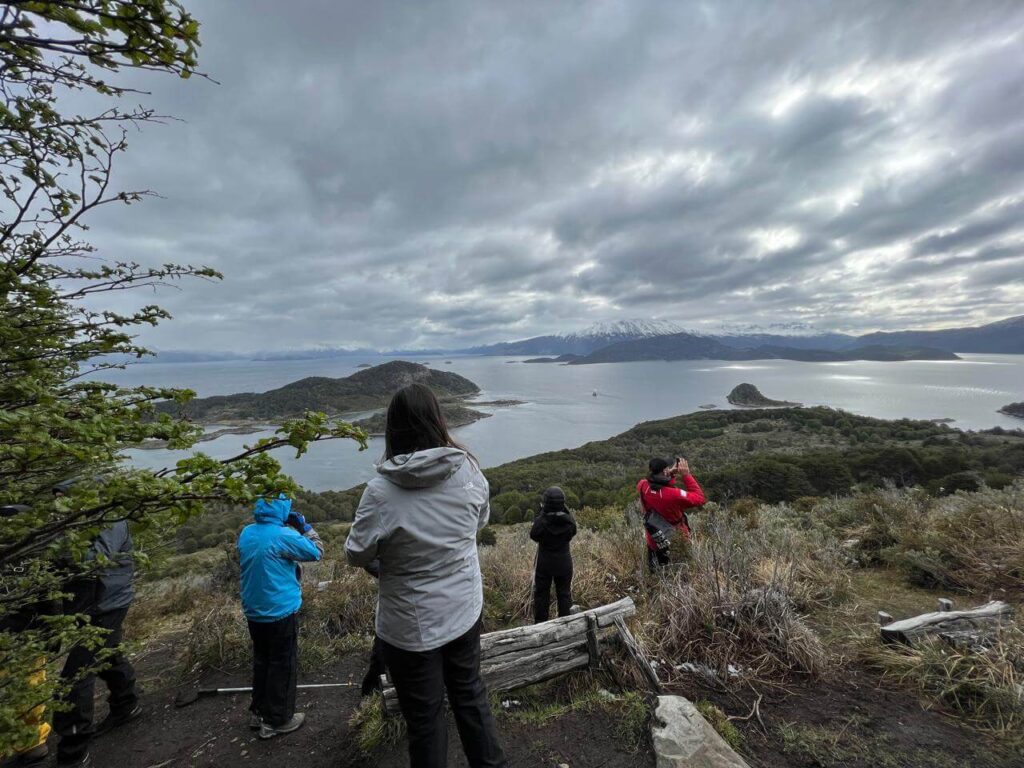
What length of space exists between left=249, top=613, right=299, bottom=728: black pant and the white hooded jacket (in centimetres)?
156

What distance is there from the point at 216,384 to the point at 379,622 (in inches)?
4639

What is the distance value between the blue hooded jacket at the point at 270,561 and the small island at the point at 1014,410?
3393 inches

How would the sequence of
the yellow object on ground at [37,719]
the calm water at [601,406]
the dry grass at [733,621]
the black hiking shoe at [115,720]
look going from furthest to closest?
the calm water at [601,406]
the black hiking shoe at [115,720]
the dry grass at [733,621]
the yellow object on ground at [37,719]

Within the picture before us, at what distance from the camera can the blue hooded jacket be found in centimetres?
276

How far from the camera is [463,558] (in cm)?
192

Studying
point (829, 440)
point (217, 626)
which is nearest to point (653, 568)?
point (217, 626)

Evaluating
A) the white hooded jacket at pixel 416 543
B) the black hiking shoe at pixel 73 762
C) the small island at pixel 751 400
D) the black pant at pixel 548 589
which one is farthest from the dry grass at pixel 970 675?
the small island at pixel 751 400

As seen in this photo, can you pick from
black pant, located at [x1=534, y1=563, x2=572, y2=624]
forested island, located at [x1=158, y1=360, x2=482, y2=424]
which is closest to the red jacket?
black pant, located at [x1=534, y1=563, x2=572, y2=624]

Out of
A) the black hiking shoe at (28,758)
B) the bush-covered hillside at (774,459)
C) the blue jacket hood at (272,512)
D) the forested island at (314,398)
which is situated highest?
the blue jacket hood at (272,512)

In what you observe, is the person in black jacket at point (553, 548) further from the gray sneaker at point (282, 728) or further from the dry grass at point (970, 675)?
the dry grass at point (970, 675)

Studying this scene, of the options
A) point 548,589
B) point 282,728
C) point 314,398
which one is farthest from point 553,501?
point 314,398

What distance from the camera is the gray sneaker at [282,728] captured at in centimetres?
297

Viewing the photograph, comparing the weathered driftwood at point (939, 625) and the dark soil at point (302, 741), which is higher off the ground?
the weathered driftwood at point (939, 625)

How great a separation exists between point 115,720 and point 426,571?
136 inches
